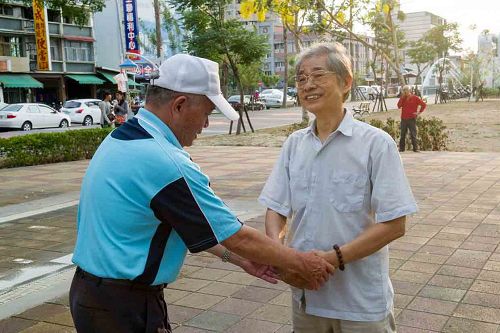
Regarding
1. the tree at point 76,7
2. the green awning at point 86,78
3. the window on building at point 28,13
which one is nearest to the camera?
the tree at point 76,7

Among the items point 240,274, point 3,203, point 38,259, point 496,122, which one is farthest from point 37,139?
point 496,122

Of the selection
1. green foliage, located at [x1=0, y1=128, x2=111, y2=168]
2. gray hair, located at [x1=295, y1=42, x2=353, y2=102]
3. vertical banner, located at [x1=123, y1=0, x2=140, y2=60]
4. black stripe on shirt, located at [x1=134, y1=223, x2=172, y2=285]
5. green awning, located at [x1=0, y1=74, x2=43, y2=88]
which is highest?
vertical banner, located at [x1=123, y1=0, x2=140, y2=60]

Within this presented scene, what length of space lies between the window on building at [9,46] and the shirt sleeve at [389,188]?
37.5 metres

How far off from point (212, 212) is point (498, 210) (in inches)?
223

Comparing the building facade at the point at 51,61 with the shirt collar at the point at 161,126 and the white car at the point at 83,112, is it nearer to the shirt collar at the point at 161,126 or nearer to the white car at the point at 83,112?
the white car at the point at 83,112

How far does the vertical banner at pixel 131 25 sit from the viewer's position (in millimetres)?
24406

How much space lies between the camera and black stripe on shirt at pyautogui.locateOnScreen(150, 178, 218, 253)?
1.80 m

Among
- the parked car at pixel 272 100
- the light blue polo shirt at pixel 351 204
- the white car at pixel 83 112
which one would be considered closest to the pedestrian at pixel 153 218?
the light blue polo shirt at pixel 351 204

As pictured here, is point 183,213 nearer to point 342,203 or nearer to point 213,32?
point 342,203

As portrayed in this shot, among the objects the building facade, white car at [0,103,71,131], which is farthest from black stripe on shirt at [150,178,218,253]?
the building facade

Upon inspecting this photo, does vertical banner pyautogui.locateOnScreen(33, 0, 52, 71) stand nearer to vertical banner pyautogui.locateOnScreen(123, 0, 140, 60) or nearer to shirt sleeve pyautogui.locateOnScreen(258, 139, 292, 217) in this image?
vertical banner pyautogui.locateOnScreen(123, 0, 140, 60)

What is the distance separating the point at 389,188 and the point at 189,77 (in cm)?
81

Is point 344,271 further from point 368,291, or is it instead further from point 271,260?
point 271,260

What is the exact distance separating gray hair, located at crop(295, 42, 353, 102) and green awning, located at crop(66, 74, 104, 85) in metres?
39.0
